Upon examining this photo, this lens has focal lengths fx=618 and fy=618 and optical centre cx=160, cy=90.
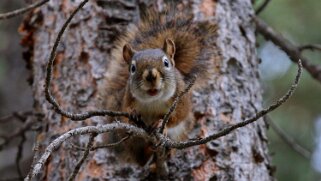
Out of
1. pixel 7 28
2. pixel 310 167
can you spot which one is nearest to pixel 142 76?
pixel 310 167

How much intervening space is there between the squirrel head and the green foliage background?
1800 mm

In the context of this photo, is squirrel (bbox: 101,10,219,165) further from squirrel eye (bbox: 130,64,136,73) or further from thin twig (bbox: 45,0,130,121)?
thin twig (bbox: 45,0,130,121)

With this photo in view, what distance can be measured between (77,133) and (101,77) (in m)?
0.86

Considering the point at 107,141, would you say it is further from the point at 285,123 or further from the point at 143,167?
the point at 285,123

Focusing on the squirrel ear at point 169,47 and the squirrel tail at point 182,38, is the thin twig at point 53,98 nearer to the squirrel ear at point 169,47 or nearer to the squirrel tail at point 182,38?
the squirrel ear at point 169,47

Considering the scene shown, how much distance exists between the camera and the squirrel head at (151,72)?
6.65 ft

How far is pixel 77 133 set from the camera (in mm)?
1473

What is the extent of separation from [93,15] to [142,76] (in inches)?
19.8

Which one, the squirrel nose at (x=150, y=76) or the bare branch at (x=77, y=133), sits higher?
the squirrel nose at (x=150, y=76)

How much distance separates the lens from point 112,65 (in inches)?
91.0

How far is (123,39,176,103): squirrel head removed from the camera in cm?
203

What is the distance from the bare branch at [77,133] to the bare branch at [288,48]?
935 millimetres

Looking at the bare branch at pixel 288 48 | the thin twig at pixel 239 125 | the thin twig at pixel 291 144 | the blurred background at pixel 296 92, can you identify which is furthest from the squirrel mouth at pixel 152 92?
the blurred background at pixel 296 92

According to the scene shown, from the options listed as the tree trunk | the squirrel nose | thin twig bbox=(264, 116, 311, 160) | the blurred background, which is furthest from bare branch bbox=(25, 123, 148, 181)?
the blurred background
